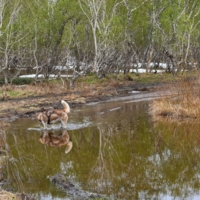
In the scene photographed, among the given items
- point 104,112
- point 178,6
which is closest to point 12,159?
point 104,112

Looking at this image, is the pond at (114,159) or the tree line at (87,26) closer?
the pond at (114,159)

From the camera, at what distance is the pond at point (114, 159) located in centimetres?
995

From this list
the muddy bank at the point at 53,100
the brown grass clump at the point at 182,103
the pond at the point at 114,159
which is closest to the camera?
the pond at the point at 114,159

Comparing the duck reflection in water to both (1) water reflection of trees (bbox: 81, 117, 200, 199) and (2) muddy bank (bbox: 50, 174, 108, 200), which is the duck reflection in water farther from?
(2) muddy bank (bbox: 50, 174, 108, 200)

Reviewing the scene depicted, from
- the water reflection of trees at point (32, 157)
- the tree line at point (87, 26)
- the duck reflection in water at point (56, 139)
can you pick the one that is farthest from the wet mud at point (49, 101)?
the duck reflection in water at point (56, 139)

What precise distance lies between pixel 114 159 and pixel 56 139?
400 cm

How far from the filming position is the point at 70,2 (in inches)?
1401

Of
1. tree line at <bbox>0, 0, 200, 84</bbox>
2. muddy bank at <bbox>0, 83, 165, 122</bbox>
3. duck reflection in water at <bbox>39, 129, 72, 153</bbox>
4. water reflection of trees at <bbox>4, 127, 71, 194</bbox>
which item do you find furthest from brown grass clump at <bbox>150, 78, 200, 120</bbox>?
tree line at <bbox>0, 0, 200, 84</bbox>

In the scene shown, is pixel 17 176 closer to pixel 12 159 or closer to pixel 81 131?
pixel 12 159

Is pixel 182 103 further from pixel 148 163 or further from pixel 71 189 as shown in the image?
pixel 71 189

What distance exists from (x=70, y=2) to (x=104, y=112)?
15.8 metres

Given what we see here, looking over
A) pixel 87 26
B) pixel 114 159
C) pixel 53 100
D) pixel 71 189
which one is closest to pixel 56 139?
pixel 114 159

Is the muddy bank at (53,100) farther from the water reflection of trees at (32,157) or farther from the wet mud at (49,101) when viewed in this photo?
the water reflection of trees at (32,157)

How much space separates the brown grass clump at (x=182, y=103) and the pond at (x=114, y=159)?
0.87 metres
